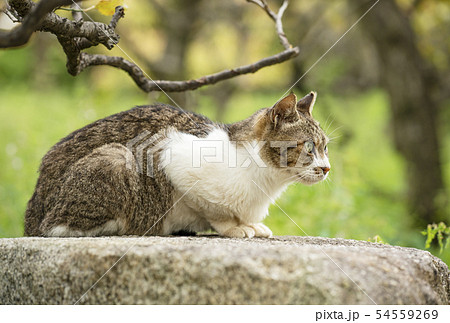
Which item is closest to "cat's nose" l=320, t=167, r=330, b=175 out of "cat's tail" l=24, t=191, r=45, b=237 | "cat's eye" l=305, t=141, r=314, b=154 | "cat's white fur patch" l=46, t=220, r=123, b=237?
"cat's eye" l=305, t=141, r=314, b=154

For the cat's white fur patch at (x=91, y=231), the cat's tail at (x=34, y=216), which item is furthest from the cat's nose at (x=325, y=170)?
the cat's tail at (x=34, y=216)

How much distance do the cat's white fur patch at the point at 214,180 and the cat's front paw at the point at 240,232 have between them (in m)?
0.09

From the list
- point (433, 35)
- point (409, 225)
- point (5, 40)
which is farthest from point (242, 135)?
point (433, 35)

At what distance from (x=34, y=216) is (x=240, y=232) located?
131cm

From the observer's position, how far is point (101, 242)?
2.43 meters

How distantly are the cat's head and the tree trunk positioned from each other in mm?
4004

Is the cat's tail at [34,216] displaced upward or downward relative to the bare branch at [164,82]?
downward

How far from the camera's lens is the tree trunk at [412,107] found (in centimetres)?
A: 684

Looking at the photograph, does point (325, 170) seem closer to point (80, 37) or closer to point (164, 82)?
point (164, 82)

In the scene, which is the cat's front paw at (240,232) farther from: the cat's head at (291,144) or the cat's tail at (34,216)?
the cat's tail at (34,216)

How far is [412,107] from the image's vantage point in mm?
6945

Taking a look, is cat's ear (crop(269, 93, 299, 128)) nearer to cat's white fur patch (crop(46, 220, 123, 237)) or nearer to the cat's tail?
cat's white fur patch (crop(46, 220, 123, 237))

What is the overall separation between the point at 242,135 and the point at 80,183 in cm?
111

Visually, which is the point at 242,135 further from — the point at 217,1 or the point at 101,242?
the point at 217,1
